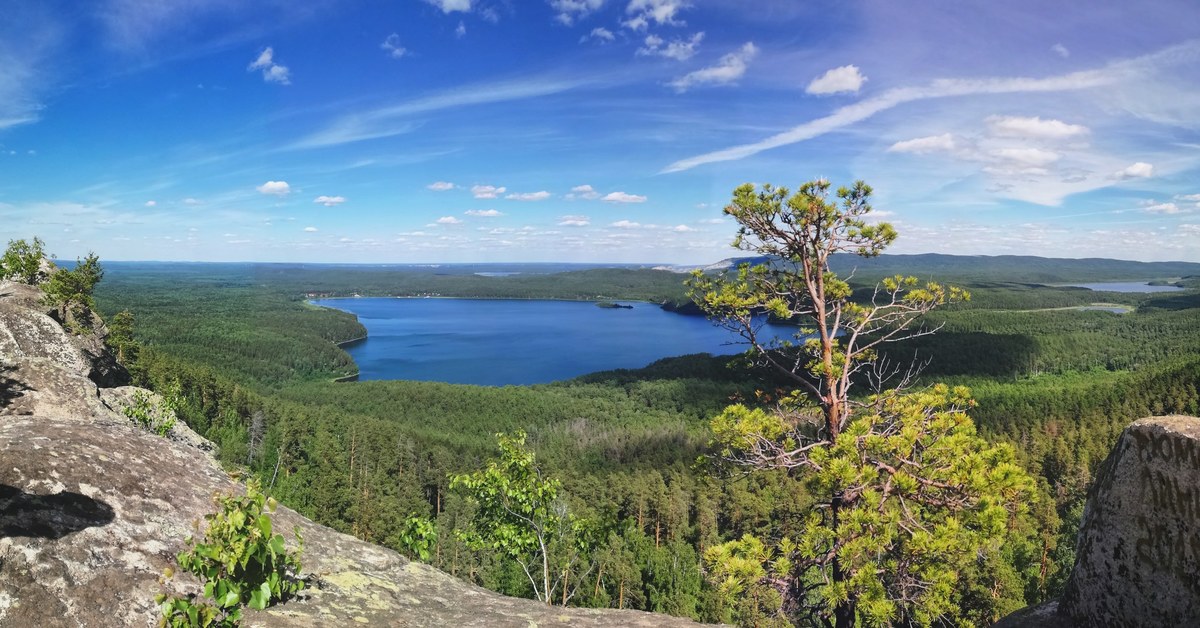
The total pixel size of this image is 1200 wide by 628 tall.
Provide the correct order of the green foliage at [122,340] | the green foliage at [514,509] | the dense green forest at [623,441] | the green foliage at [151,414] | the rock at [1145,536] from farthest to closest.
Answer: the dense green forest at [623,441] → the green foliage at [122,340] → the green foliage at [151,414] → the green foliage at [514,509] → the rock at [1145,536]

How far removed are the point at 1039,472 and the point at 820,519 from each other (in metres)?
71.2

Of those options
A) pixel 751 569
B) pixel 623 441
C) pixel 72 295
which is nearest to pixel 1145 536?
pixel 751 569

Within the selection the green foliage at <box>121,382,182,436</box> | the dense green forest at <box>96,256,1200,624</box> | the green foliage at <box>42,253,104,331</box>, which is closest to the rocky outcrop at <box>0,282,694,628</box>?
the dense green forest at <box>96,256,1200,624</box>

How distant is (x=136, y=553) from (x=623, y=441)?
10755 centimetres

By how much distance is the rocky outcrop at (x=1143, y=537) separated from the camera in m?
4.44

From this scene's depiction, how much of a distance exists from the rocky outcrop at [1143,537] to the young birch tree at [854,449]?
240 cm

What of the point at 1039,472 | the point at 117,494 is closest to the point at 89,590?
the point at 117,494

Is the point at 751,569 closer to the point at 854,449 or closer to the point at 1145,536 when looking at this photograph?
the point at 854,449

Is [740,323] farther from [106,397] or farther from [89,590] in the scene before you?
[106,397]

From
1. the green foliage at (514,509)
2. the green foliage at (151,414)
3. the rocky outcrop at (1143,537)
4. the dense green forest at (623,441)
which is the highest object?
the rocky outcrop at (1143,537)

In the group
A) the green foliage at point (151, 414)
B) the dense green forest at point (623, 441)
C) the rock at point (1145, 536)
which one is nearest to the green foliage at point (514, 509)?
the dense green forest at point (623, 441)

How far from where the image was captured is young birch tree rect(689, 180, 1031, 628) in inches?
299

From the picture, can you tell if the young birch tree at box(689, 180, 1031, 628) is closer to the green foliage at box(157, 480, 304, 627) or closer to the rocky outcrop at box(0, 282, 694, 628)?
the rocky outcrop at box(0, 282, 694, 628)

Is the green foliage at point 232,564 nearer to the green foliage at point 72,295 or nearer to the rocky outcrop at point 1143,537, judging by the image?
the rocky outcrop at point 1143,537
